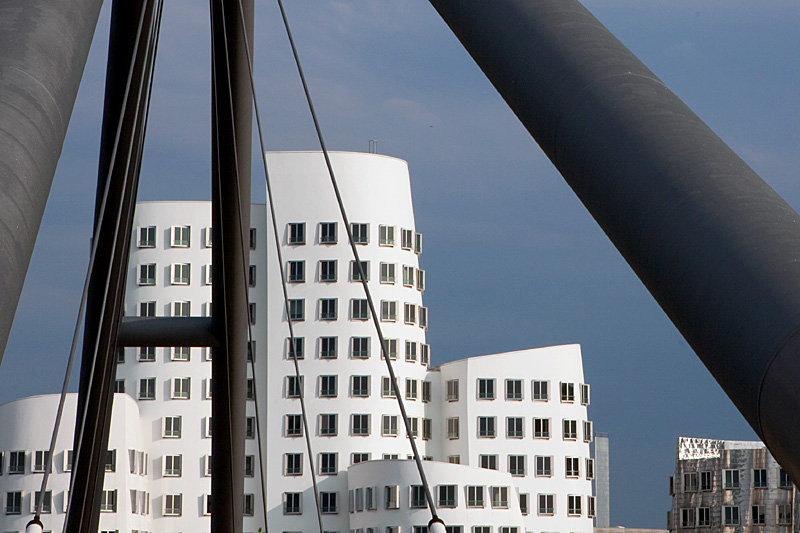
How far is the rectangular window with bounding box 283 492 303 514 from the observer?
8619 cm

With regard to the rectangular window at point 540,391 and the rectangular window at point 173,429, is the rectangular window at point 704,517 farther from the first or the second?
the rectangular window at point 173,429

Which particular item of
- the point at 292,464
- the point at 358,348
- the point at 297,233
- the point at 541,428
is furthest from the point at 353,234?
the point at 541,428

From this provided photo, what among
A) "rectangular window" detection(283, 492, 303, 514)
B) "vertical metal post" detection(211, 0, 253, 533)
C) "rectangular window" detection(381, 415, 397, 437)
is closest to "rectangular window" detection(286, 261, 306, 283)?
"rectangular window" detection(381, 415, 397, 437)

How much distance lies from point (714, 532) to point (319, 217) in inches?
1469

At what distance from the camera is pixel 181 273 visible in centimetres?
9025

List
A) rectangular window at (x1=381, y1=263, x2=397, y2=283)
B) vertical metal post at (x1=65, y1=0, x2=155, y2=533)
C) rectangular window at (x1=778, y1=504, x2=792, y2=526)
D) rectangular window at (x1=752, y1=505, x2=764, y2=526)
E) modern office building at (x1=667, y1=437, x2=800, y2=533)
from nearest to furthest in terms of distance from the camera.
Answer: vertical metal post at (x1=65, y1=0, x2=155, y2=533) < rectangular window at (x1=778, y1=504, x2=792, y2=526) < modern office building at (x1=667, y1=437, x2=800, y2=533) < rectangular window at (x1=752, y1=505, x2=764, y2=526) < rectangular window at (x1=381, y1=263, x2=397, y2=283)

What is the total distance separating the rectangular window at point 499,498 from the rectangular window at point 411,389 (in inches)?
437

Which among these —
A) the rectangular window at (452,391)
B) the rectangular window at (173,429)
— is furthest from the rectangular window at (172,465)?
the rectangular window at (452,391)

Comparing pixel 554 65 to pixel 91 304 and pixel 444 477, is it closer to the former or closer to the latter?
pixel 91 304

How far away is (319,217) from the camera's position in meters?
90.4

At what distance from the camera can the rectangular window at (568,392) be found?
3556 inches

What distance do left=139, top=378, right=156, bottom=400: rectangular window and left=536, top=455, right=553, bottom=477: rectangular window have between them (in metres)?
28.5

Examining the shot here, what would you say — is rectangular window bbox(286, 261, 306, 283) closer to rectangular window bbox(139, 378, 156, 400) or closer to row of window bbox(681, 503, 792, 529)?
rectangular window bbox(139, 378, 156, 400)

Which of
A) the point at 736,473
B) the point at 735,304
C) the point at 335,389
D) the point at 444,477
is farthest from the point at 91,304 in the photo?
the point at 736,473
